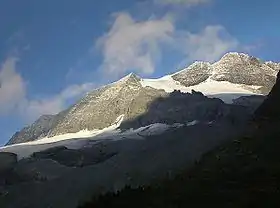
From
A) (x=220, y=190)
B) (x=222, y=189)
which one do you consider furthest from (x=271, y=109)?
(x=220, y=190)

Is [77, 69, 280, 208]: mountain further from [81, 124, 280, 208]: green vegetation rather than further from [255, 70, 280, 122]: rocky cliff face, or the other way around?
[255, 70, 280, 122]: rocky cliff face

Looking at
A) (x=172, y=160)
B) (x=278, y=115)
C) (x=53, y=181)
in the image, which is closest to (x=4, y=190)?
(x=53, y=181)

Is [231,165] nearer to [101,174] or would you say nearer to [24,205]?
[24,205]

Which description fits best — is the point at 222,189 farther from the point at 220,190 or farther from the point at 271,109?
the point at 271,109

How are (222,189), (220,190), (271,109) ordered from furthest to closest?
(271,109) < (222,189) < (220,190)

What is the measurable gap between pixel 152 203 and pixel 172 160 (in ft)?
501

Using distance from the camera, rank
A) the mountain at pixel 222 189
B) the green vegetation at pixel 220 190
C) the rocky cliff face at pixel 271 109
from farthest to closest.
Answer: the rocky cliff face at pixel 271 109 < the mountain at pixel 222 189 < the green vegetation at pixel 220 190

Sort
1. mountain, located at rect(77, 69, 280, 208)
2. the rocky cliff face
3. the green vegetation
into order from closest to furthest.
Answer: the green vegetation → mountain, located at rect(77, 69, 280, 208) → the rocky cliff face

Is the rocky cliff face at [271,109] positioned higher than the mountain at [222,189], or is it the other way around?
the rocky cliff face at [271,109]

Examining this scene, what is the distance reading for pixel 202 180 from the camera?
41375 millimetres

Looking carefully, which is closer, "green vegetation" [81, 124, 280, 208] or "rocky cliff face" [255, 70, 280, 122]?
"green vegetation" [81, 124, 280, 208]

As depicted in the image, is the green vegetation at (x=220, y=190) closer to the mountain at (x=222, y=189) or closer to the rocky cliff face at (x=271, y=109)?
the mountain at (x=222, y=189)

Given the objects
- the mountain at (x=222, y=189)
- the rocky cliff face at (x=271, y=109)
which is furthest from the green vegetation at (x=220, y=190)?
the rocky cliff face at (x=271, y=109)

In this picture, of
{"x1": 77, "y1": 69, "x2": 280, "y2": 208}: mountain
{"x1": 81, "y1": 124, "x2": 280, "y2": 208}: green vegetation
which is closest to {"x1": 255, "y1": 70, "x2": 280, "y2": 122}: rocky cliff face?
{"x1": 77, "y1": 69, "x2": 280, "y2": 208}: mountain
